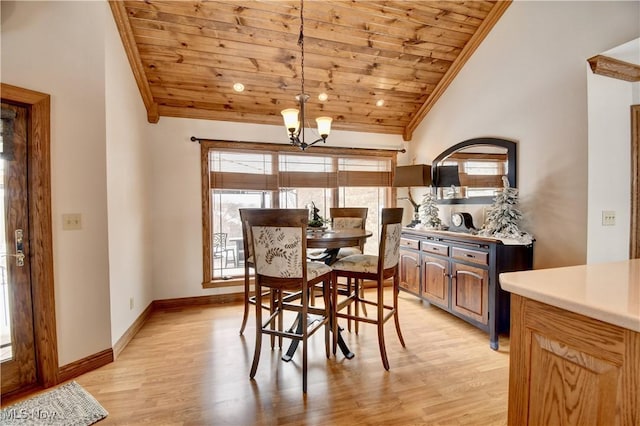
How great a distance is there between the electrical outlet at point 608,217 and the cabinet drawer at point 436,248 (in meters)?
1.30

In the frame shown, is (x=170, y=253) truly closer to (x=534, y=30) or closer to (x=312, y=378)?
(x=312, y=378)

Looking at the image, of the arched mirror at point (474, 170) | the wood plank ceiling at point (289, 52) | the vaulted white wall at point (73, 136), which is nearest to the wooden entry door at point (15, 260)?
the vaulted white wall at point (73, 136)

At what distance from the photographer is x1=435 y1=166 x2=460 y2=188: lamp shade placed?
12.6 ft

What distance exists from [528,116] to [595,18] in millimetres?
846

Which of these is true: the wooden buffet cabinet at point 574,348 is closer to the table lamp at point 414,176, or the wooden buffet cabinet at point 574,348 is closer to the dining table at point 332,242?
the dining table at point 332,242

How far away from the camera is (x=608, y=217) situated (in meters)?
2.53

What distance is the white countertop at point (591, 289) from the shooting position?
2.55 ft

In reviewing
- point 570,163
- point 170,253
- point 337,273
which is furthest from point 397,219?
point 170,253

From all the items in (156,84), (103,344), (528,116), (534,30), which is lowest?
(103,344)

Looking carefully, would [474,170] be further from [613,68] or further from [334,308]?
[334,308]

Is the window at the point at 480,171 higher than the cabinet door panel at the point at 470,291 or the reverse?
higher

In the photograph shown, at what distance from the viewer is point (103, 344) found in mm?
2408

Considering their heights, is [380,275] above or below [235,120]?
below

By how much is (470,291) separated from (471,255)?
1.20 feet
